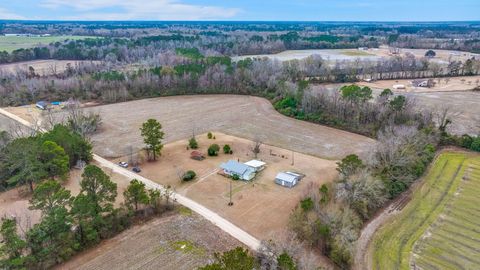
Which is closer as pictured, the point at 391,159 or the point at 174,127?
the point at 391,159

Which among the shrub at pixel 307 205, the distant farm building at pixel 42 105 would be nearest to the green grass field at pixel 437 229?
the shrub at pixel 307 205

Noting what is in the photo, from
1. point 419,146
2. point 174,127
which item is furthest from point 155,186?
point 419,146

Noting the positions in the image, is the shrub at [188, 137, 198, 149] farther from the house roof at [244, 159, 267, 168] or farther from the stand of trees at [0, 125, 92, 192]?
the stand of trees at [0, 125, 92, 192]

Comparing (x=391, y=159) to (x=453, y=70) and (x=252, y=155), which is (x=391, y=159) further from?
(x=453, y=70)

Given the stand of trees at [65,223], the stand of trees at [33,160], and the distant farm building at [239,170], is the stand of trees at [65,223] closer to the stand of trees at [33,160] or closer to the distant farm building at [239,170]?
the stand of trees at [33,160]

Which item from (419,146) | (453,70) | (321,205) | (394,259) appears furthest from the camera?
(453,70)
